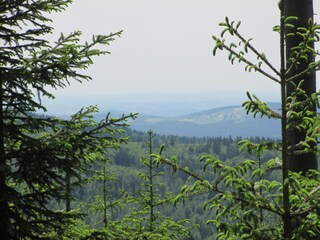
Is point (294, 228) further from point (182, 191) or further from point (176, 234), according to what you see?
point (176, 234)

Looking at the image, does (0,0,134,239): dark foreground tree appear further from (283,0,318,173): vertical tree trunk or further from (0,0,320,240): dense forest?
(283,0,318,173): vertical tree trunk

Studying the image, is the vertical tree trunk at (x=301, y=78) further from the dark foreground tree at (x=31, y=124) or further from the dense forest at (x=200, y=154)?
the dark foreground tree at (x=31, y=124)

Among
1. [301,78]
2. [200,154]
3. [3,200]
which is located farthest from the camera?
[3,200]

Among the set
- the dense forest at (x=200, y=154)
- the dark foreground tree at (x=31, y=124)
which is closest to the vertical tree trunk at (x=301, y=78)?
the dense forest at (x=200, y=154)

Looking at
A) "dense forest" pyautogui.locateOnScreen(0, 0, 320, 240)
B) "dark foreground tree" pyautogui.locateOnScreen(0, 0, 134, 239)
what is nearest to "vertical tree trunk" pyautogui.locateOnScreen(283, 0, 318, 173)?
"dense forest" pyautogui.locateOnScreen(0, 0, 320, 240)

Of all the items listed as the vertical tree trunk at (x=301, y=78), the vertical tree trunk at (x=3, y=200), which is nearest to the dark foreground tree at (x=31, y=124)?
the vertical tree trunk at (x=3, y=200)

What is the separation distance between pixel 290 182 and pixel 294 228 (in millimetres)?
835

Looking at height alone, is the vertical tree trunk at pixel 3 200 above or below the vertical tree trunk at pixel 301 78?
below

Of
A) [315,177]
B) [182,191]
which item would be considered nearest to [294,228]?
[315,177]

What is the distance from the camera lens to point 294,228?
4711mm

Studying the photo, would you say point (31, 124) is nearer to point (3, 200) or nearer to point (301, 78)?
point (3, 200)

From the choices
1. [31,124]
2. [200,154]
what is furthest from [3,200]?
[200,154]

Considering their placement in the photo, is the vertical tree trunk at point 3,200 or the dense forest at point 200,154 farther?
the vertical tree trunk at point 3,200

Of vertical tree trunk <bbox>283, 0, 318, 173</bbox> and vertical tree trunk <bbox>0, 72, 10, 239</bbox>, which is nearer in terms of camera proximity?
vertical tree trunk <bbox>283, 0, 318, 173</bbox>
